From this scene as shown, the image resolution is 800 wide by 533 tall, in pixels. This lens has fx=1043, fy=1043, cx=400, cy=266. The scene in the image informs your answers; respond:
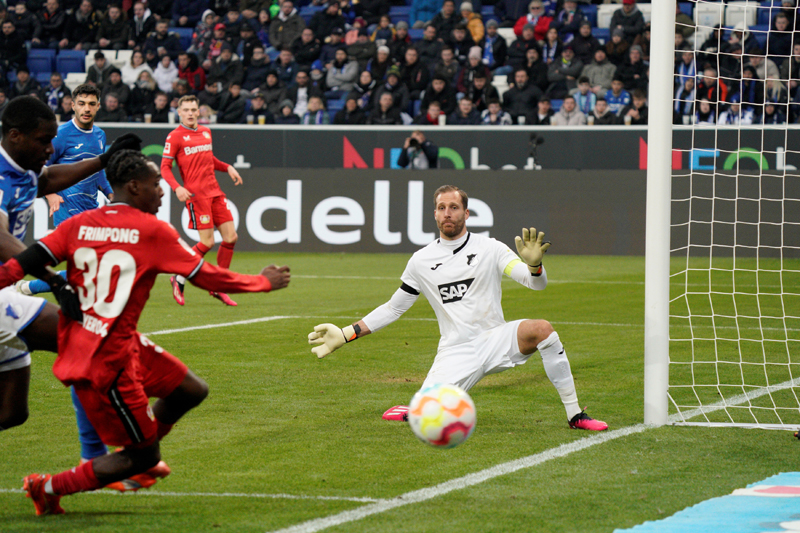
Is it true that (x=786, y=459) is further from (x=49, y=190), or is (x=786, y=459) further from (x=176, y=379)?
(x=49, y=190)

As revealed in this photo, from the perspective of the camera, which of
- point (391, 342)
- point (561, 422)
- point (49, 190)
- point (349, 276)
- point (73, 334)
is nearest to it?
point (73, 334)

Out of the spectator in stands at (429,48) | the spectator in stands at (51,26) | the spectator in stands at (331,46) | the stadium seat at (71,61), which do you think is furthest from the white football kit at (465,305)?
the spectator in stands at (51,26)

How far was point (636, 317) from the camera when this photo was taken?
1070 cm

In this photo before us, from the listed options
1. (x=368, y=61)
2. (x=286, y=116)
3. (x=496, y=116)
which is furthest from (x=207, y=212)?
(x=368, y=61)

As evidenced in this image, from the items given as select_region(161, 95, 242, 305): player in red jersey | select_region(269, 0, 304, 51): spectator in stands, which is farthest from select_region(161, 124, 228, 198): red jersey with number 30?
select_region(269, 0, 304, 51): spectator in stands

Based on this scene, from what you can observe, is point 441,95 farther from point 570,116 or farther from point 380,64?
point 570,116

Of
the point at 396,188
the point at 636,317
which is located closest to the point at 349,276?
the point at 396,188

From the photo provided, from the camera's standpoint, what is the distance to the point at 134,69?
2122cm

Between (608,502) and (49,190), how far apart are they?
9.44 ft

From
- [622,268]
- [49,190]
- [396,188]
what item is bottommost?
[622,268]

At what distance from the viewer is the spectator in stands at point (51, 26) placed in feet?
74.6

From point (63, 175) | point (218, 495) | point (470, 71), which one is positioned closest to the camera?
point (218, 495)

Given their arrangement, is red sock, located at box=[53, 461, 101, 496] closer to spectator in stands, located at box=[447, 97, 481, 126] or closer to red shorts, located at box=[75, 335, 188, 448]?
red shorts, located at box=[75, 335, 188, 448]

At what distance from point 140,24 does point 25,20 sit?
101 inches
